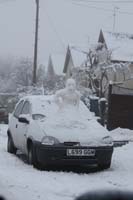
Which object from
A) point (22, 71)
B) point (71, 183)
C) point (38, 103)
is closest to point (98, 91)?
point (38, 103)

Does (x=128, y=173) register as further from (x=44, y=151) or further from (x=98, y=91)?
(x=98, y=91)

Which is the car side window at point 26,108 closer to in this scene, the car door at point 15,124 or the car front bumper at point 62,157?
the car door at point 15,124

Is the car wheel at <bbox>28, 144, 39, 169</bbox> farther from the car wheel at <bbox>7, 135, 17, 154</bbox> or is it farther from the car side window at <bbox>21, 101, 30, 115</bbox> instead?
the car wheel at <bbox>7, 135, 17, 154</bbox>

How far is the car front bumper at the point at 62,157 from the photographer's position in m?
8.85

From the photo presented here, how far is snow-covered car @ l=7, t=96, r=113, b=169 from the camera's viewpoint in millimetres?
8891

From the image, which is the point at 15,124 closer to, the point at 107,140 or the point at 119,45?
the point at 107,140

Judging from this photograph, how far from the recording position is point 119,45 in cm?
4150

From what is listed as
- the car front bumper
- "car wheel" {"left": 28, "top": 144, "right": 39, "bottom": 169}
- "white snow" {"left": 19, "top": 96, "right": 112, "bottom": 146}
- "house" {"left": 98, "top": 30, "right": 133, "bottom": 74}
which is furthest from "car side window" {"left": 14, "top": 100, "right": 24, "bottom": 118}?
"house" {"left": 98, "top": 30, "right": 133, "bottom": 74}

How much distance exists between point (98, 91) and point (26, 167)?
23.3 metres

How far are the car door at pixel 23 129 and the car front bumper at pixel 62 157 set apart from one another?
3.76 ft

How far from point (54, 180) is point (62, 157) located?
1.06m

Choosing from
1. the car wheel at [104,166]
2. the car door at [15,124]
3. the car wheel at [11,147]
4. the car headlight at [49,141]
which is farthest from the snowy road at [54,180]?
the car wheel at [11,147]

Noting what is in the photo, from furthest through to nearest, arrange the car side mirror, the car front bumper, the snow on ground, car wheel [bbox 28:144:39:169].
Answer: the snow on ground
the car side mirror
car wheel [bbox 28:144:39:169]
the car front bumper

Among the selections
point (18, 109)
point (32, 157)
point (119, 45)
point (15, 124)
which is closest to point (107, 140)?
point (32, 157)
